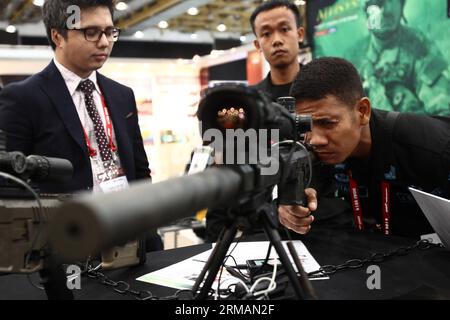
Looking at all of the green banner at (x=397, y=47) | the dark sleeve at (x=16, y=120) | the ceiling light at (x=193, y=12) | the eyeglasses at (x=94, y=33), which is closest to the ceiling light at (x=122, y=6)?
the ceiling light at (x=193, y=12)

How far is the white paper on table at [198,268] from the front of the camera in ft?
3.55

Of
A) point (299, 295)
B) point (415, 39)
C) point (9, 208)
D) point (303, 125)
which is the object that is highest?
point (415, 39)

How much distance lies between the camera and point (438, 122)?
162 centimetres

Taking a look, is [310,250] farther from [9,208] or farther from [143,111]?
[143,111]

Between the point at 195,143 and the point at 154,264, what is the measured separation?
14.1ft

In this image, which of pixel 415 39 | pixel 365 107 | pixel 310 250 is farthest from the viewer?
pixel 415 39

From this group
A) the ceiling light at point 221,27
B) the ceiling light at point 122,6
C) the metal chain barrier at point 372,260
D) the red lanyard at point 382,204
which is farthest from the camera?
the ceiling light at point 221,27

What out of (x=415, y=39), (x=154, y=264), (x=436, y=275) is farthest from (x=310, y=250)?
(x=415, y=39)

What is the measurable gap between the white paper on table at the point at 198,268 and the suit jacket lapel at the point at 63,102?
0.70 m

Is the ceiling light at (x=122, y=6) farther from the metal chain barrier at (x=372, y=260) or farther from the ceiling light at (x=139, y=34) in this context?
the metal chain barrier at (x=372, y=260)

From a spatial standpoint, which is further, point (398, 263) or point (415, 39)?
point (415, 39)

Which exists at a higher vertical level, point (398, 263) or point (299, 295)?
point (299, 295)

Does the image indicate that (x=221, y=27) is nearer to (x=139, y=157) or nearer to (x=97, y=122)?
(x=139, y=157)

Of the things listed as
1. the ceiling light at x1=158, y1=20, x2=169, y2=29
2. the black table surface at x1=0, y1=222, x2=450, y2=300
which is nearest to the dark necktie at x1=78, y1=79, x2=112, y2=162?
the black table surface at x1=0, y1=222, x2=450, y2=300
